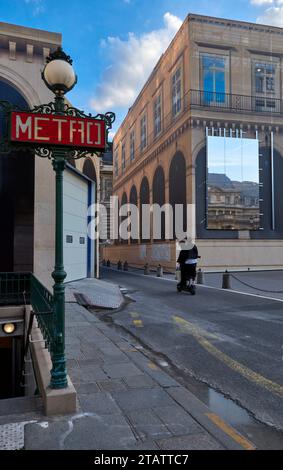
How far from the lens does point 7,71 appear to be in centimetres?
1194

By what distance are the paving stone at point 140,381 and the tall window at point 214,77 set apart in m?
24.5

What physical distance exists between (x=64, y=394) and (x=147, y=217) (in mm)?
32013

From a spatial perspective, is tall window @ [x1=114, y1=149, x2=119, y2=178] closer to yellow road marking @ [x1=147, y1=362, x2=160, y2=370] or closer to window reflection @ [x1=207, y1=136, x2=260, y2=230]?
window reflection @ [x1=207, y1=136, x2=260, y2=230]

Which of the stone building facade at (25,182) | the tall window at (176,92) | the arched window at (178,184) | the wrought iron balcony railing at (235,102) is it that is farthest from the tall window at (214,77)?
the stone building facade at (25,182)

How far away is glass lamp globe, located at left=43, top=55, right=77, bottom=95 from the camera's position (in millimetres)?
3961

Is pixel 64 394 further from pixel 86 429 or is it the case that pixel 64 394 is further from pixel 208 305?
pixel 208 305

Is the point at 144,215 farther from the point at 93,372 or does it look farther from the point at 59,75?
the point at 59,75

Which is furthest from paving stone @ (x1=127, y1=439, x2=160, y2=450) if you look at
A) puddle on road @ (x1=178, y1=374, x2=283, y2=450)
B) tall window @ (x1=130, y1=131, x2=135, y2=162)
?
tall window @ (x1=130, y1=131, x2=135, y2=162)

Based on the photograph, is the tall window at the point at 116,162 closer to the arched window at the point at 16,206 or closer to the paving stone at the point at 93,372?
the arched window at the point at 16,206

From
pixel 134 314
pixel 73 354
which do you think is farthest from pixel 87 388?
pixel 134 314

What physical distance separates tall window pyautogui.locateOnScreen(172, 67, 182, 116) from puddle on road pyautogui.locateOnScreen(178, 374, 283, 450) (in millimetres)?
25778

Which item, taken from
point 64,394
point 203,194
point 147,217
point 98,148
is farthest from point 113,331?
point 147,217

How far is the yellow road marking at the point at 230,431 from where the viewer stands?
9.45 feet

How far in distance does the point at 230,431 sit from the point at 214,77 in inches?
1046
